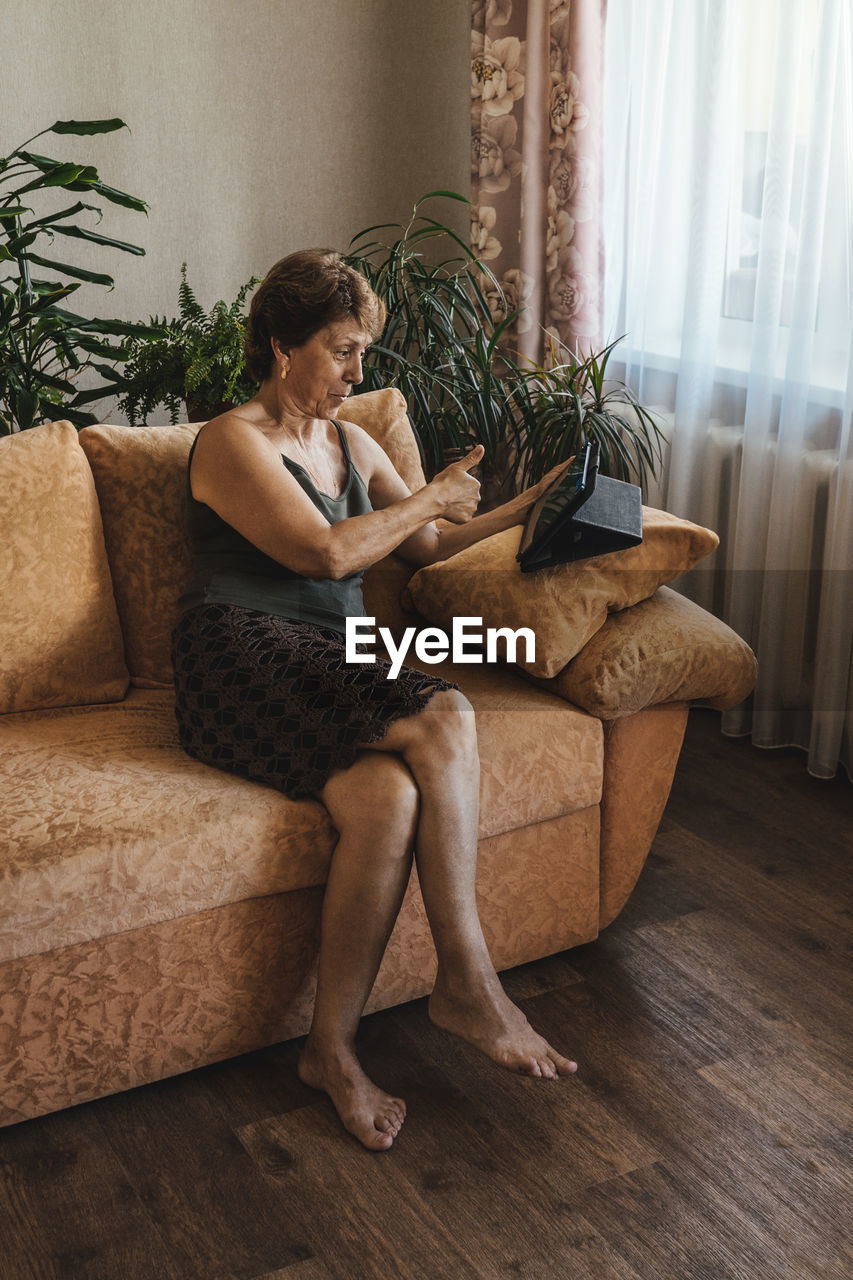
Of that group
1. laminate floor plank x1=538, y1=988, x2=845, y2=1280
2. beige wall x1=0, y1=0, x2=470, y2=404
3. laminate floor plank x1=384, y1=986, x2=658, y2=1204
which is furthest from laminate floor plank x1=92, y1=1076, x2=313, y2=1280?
beige wall x1=0, y1=0, x2=470, y2=404

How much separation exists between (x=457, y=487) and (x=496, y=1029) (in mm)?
844

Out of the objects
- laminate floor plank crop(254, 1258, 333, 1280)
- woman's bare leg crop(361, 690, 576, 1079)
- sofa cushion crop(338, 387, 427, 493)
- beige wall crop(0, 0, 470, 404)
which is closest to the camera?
laminate floor plank crop(254, 1258, 333, 1280)

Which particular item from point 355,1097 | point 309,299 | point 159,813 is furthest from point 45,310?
point 355,1097

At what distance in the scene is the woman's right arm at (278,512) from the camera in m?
1.79

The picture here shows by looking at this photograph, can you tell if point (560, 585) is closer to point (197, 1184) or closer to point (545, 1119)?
point (545, 1119)

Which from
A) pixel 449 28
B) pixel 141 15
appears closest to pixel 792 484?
pixel 449 28

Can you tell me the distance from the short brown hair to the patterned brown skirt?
1.54ft

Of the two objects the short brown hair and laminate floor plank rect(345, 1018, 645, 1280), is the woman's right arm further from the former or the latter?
laminate floor plank rect(345, 1018, 645, 1280)

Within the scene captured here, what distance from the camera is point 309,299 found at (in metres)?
1.86

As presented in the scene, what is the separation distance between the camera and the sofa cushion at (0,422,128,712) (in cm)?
188

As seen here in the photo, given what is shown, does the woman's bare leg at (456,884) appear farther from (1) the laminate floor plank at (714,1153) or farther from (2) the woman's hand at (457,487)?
(2) the woman's hand at (457,487)

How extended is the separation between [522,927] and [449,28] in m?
2.78

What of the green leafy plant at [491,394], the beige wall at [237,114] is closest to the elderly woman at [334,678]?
the green leafy plant at [491,394]

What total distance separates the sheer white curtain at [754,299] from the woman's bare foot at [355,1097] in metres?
1.44
